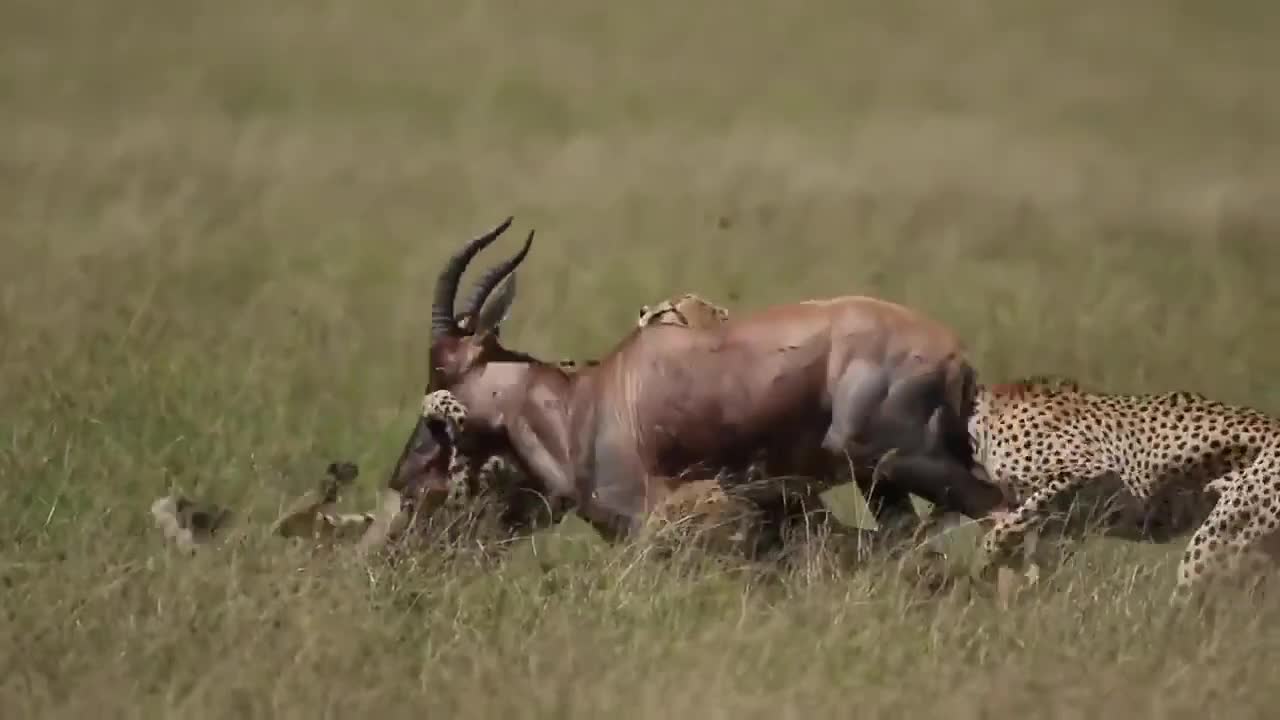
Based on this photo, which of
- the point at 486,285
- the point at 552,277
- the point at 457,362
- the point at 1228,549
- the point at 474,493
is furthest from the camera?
the point at 552,277

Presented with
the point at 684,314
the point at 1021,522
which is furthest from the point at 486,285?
the point at 1021,522

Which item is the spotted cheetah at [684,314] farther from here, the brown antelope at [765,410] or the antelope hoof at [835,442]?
the antelope hoof at [835,442]

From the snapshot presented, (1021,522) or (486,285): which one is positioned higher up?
(486,285)

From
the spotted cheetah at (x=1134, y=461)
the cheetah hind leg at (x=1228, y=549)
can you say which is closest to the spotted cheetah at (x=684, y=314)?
the spotted cheetah at (x=1134, y=461)

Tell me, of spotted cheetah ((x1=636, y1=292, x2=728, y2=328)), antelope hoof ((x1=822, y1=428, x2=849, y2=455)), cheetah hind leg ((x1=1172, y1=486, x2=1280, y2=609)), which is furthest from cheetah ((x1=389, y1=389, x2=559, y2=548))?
cheetah hind leg ((x1=1172, y1=486, x2=1280, y2=609))

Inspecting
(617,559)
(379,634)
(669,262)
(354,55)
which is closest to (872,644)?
(617,559)

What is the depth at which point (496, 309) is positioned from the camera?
6414 mm

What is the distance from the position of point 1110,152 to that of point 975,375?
512 centimetres

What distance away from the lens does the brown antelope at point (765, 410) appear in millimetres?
5707

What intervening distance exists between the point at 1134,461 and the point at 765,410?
110cm

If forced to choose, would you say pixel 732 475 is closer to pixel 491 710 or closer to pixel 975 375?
pixel 975 375

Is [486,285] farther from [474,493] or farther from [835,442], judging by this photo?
[835,442]

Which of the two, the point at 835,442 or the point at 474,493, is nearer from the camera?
the point at 835,442

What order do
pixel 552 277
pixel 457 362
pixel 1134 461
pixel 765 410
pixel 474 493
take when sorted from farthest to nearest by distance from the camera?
1. pixel 552 277
2. pixel 457 362
3. pixel 474 493
4. pixel 1134 461
5. pixel 765 410
